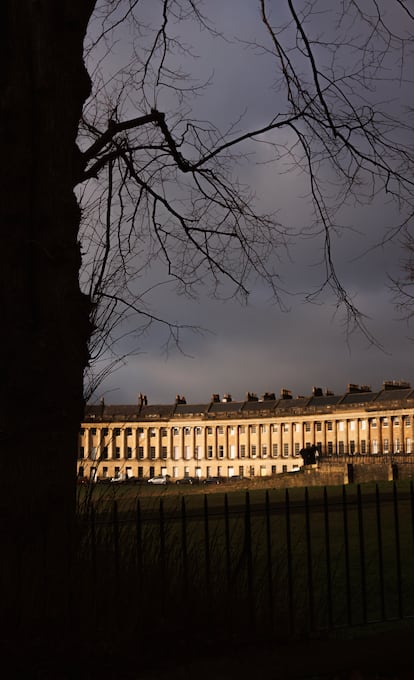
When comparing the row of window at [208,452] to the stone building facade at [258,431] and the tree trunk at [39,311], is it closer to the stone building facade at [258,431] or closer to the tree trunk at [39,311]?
the stone building facade at [258,431]

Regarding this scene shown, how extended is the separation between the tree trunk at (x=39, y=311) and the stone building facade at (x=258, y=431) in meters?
78.6

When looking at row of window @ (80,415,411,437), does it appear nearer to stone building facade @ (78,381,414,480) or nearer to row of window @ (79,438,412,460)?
stone building facade @ (78,381,414,480)

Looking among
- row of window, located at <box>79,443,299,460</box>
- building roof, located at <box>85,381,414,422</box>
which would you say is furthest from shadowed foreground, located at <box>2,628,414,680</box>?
row of window, located at <box>79,443,299,460</box>

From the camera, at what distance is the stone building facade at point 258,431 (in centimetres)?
9138

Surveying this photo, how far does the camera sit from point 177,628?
5.29 metres

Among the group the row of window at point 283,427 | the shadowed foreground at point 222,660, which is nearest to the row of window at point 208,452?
the row of window at point 283,427

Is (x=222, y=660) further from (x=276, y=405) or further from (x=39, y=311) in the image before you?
(x=276, y=405)

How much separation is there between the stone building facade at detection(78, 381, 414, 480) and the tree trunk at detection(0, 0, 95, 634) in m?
78.6

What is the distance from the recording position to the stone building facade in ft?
300

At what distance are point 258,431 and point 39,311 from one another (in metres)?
103

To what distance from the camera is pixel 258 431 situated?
108 metres

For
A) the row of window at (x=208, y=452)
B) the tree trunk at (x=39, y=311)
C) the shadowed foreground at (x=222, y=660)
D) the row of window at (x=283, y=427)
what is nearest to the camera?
the shadowed foreground at (x=222, y=660)

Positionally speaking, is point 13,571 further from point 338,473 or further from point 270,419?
point 270,419

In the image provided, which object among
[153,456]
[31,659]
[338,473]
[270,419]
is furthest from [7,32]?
[153,456]
